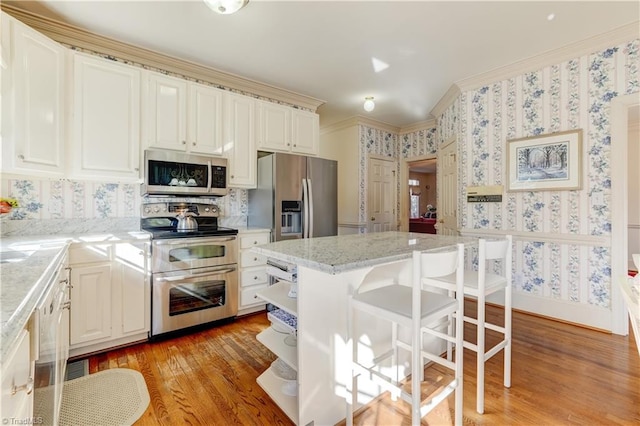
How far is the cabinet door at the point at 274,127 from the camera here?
3.47 metres

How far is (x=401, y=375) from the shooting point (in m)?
1.91

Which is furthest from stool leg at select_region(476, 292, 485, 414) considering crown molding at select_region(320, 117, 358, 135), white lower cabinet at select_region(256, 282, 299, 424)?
crown molding at select_region(320, 117, 358, 135)

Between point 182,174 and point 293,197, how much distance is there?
116 cm

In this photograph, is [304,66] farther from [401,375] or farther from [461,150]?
[401,375]

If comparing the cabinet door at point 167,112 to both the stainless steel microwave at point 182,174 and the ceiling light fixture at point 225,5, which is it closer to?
the stainless steel microwave at point 182,174

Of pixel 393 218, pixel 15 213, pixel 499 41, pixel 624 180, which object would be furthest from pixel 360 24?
pixel 393 218

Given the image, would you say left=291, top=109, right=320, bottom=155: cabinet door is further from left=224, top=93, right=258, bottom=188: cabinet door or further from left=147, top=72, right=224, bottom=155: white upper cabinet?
left=147, top=72, right=224, bottom=155: white upper cabinet

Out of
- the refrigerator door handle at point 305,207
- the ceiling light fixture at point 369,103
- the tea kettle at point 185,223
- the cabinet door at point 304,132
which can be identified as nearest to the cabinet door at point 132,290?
the tea kettle at point 185,223

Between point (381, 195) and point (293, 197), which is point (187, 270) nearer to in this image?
point (293, 197)

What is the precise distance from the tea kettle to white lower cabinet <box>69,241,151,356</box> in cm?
45

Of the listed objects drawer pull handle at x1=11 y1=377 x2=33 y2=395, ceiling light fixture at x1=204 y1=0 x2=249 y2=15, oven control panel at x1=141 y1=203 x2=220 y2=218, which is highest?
ceiling light fixture at x1=204 y1=0 x2=249 y2=15

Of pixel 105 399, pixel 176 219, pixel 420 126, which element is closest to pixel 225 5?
pixel 176 219

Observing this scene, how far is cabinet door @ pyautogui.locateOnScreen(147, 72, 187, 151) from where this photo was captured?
2.76 m

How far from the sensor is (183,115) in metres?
2.94
